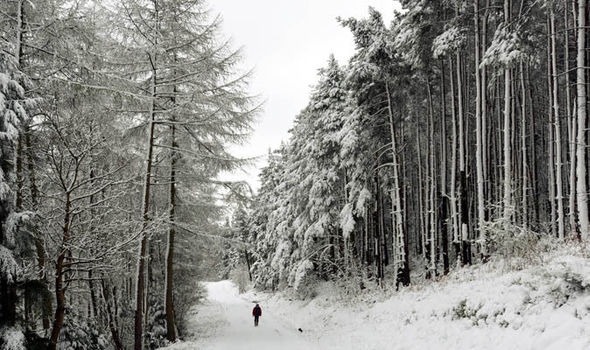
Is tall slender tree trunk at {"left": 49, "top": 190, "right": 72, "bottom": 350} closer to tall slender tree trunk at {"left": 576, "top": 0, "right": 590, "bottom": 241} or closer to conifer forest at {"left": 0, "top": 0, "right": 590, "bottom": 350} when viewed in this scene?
conifer forest at {"left": 0, "top": 0, "right": 590, "bottom": 350}

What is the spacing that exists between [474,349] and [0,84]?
977 cm

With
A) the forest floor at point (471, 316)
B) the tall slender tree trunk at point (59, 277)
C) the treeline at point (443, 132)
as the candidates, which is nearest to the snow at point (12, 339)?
the tall slender tree trunk at point (59, 277)

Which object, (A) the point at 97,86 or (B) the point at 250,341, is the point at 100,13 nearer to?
(A) the point at 97,86

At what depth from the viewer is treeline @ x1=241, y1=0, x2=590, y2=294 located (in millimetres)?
12023

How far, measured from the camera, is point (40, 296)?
7539mm

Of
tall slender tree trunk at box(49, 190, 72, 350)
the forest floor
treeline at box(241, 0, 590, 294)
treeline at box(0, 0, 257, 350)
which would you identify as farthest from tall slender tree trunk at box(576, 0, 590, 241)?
tall slender tree trunk at box(49, 190, 72, 350)

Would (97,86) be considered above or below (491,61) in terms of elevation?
below

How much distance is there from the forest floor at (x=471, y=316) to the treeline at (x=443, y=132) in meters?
1.68

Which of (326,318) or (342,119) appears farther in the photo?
(342,119)

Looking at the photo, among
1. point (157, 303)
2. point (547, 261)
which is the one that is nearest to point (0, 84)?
point (547, 261)

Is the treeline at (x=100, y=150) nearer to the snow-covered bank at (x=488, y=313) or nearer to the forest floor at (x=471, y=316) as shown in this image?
the forest floor at (x=471, y=316)

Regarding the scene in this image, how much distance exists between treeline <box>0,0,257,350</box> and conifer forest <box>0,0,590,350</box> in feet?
0.21

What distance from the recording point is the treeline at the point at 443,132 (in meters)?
12.0

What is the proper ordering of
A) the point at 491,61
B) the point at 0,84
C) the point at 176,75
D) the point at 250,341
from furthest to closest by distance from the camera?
the point at 250,341 → the point at 176,75 → the point at 491,61 → the point at 0,84
